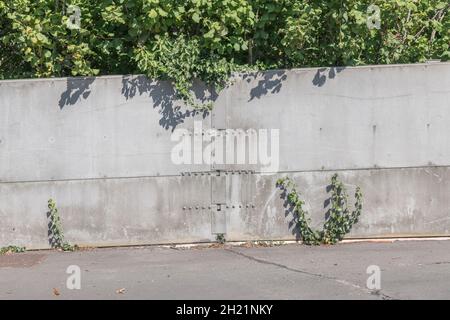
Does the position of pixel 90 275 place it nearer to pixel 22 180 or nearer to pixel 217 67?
pixel 22 180

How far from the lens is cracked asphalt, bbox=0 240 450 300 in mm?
7938

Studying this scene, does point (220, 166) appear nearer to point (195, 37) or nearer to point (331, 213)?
point (331, 213)

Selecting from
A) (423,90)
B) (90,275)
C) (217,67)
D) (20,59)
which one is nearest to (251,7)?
(217,67)

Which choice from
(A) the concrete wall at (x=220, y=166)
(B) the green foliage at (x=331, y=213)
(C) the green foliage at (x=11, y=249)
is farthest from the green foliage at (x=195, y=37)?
(C) the green foliage at (x=11, y=249)

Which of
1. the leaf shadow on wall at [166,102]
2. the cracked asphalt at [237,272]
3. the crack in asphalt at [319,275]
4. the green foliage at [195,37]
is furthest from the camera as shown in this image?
the leaf shadow on wall at [166,102]

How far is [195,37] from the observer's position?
10.3 m

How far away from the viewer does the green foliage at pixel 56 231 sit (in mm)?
10070

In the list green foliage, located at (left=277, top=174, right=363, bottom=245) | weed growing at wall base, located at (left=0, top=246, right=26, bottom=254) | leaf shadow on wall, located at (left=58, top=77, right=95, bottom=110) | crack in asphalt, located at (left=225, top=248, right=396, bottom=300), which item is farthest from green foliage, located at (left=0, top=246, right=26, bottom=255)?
green foliage, located at (left=277, top=174, right=363, bottom=245)

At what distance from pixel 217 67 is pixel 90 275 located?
9.72 feet

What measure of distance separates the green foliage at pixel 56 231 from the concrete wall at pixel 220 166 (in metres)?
0.07

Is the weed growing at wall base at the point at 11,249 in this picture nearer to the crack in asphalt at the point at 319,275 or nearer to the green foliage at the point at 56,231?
the green foliage at the point at 56,231

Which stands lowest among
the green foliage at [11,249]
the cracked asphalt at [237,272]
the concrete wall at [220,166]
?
the cracked asphalt at [237,272]

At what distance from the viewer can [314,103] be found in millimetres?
10227

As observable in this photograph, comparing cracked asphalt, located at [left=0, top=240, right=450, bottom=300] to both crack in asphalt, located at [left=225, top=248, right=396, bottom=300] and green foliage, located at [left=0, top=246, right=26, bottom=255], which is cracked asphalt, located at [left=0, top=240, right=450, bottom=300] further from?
green foliage, located at [left=0, top=246, right=26, bottom=255]
